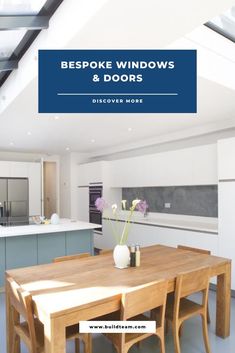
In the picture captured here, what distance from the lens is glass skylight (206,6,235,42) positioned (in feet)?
6.81

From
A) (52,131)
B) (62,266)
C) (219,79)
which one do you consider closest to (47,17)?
(219,79)

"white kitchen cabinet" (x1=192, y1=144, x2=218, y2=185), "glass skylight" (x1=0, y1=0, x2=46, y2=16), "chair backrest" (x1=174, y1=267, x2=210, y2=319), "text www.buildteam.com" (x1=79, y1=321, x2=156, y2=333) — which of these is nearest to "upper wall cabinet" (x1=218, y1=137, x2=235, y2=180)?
"white kitchen cabinet" (x1=192, y1=144, x2=218, y2=185)

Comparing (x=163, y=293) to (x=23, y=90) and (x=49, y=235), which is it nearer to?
(x=23, y=90)

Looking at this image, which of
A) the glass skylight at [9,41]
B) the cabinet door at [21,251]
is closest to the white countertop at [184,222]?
the cabinet door at [21,251]

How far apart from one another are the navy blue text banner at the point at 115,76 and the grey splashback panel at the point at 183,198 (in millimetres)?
2315

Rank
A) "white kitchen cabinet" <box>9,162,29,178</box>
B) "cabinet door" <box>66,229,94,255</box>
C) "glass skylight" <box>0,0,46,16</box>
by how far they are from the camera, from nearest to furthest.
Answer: "glass skylight" <box>0,0,46,16</box> → "cabinet door" <box>66,229,94,255</box> → "white kitchen cabinet" <box>9,162,29,178</box>

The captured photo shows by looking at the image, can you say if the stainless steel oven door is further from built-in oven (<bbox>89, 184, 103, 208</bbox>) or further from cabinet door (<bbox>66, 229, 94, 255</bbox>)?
cabinet door (<bbox>66, 229, 94, 255</bbox>)

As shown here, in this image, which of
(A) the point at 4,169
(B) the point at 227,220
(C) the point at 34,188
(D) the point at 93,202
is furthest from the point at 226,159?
(A) the point at 4,169

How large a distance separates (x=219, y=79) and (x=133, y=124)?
1.75 metres

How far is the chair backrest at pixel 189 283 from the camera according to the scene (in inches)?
79.4

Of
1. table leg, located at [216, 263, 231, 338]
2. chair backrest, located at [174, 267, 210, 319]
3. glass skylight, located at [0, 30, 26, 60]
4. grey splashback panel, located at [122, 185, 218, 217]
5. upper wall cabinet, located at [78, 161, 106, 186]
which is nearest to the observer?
chair backrest, located at [174, 267, 210, 319]

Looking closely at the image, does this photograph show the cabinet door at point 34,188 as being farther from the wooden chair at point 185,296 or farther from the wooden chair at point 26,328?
the wooden chair at point 185,296

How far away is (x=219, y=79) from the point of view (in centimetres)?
250

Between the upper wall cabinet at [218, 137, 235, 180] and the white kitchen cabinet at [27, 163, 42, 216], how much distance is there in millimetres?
4720
